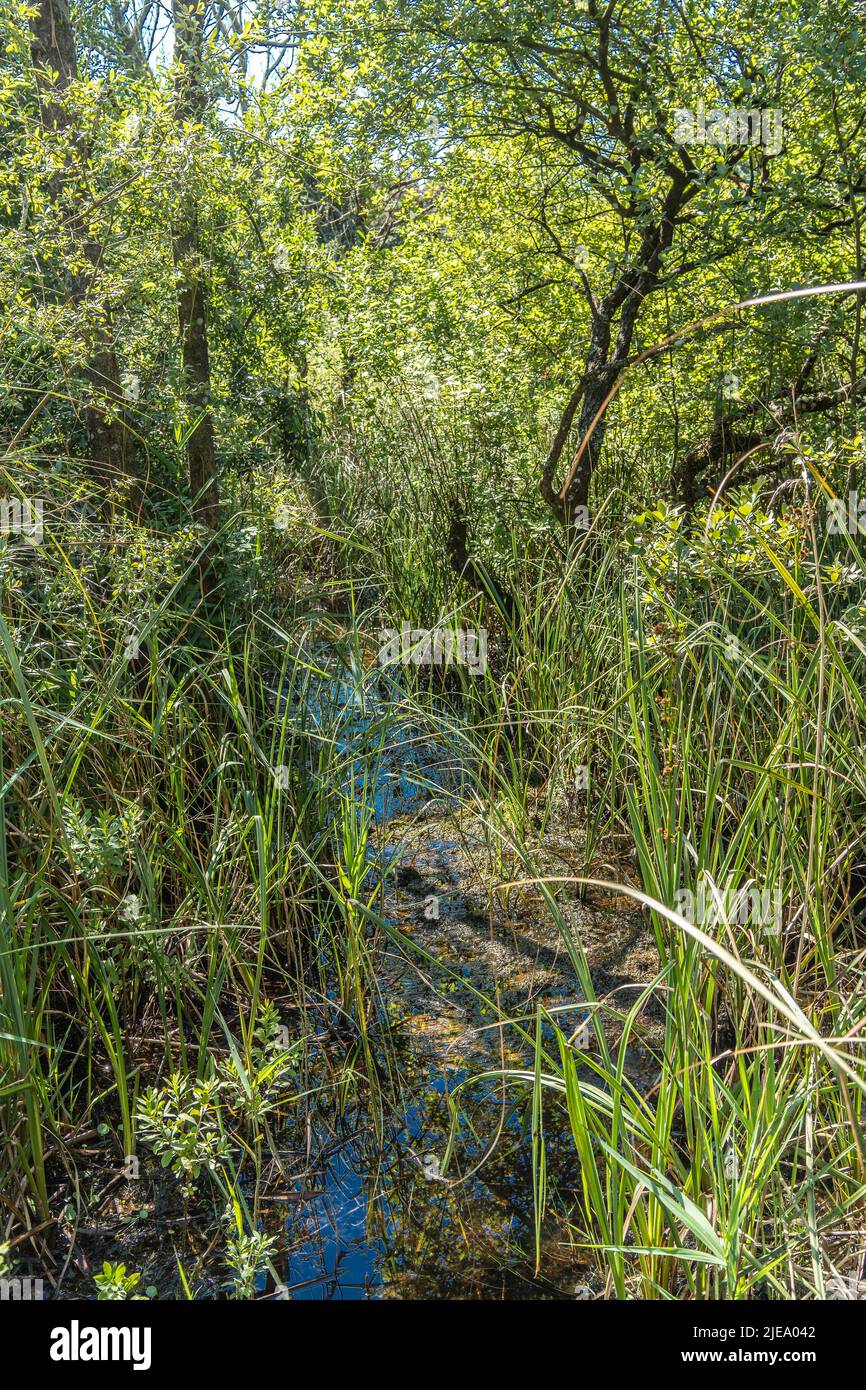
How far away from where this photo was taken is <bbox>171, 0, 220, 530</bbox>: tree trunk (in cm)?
398

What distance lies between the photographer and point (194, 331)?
Result: 4242 millimetres

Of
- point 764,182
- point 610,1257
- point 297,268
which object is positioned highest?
Answer: point 297,268

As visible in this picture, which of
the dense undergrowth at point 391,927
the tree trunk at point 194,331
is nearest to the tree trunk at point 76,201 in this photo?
the tree trunk at point 194,331

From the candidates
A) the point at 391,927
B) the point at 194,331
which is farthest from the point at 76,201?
the point at 391,927

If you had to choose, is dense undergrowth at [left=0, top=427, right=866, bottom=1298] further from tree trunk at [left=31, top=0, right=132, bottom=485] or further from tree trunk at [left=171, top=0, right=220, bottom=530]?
tree trunk at [left=171, top=0, right=220, bottom=530]

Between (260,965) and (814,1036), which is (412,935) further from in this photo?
(814,1036)

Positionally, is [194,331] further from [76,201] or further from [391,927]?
[391,927]

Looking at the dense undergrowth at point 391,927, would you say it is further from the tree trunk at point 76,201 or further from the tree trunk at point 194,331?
the tree trunk at point 194,331

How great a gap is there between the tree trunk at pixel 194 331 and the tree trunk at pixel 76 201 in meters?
0.32

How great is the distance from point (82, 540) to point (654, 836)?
5.39 ft

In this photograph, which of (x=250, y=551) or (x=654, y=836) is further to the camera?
(x=250, y=551)

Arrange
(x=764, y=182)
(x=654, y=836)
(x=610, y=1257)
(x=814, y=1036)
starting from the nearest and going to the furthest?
(x=814, y=1036) → (x=610, y=1257) → (x=654, y=836) → (x=764, y=182)

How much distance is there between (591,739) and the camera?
316 cm
